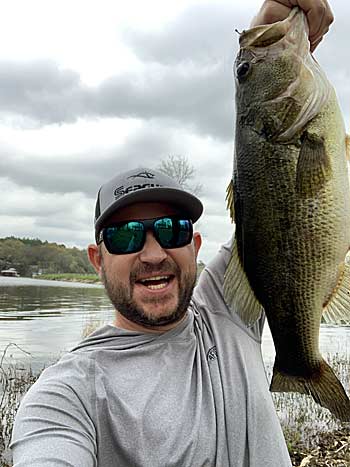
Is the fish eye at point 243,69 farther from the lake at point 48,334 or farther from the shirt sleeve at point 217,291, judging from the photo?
the lake at point 48,334

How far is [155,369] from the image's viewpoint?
2.28 meters

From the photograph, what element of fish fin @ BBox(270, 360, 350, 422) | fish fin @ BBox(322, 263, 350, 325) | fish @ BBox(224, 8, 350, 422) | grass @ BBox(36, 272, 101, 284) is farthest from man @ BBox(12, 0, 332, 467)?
grass @ BBox(36, 272, 101, 284)

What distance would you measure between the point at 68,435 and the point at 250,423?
27.9 inches

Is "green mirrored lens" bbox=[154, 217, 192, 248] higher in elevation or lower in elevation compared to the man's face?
higher

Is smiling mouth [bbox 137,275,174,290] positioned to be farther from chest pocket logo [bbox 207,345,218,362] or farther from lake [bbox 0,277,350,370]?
lake [bbox 0,277,350,370]

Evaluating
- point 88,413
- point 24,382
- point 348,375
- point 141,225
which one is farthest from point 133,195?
point 348,375

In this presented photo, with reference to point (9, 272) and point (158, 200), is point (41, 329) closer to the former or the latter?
point (158, 200)

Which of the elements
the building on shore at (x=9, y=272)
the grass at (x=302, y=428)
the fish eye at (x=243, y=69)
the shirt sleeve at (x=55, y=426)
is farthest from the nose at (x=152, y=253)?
the building on shore at (x=9, y=272)

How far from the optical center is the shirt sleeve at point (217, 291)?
2.53 m

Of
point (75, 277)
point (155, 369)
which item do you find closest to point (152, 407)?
point (155, 369)

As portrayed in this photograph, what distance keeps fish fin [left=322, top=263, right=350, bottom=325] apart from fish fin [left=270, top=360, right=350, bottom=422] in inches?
7.4

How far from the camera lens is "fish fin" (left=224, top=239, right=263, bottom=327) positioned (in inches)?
89.2

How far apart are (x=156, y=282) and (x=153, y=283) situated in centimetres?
1

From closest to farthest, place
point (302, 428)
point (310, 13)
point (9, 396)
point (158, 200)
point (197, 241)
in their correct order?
point (310, 13), point (158, 200), point (197, 241), point (302, 428), point (9, 396)
